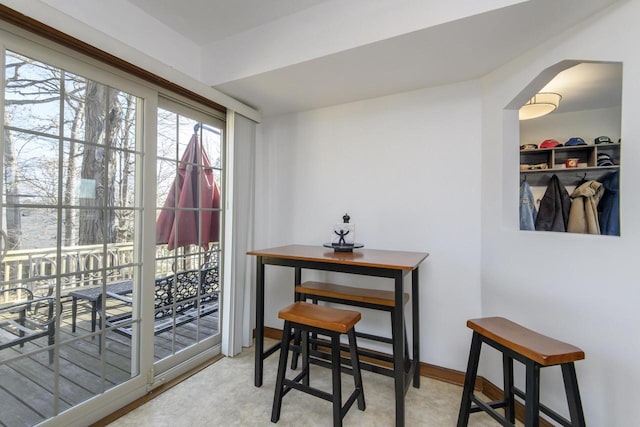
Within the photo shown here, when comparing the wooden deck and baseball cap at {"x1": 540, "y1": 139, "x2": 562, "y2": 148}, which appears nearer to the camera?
the wooden deck

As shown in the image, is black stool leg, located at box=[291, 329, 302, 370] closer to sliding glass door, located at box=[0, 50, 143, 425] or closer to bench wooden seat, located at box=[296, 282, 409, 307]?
bench wooden seat, located at box=[296, 282, 409, 307]

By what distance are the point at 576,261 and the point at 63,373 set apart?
2.92 meters

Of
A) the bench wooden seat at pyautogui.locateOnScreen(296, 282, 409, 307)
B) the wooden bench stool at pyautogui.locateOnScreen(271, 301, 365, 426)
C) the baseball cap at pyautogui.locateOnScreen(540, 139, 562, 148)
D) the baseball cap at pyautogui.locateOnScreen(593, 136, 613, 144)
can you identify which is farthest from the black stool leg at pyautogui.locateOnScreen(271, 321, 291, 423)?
the baseball cap at pyautogui.locateOnScreen(593, 136, 613, 144)

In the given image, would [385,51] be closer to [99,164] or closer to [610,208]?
[99,164]

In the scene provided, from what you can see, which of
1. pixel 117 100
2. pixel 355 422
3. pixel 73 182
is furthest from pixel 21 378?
pixel 355 422

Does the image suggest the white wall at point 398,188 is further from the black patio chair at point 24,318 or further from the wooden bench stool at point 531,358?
the black patio chair at point 24,318

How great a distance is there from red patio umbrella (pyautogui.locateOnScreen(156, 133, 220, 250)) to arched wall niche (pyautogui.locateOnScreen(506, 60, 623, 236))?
2600 millimetres

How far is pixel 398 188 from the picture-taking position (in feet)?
7.89

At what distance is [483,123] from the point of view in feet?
6.93

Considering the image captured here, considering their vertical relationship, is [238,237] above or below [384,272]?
above

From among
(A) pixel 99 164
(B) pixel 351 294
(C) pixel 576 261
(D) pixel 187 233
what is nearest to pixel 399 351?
(B) pixel 351 294

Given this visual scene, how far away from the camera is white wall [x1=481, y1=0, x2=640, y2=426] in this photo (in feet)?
4.24

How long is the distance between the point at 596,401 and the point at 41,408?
2.88 metres

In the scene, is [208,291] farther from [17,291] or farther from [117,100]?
[117,100]
